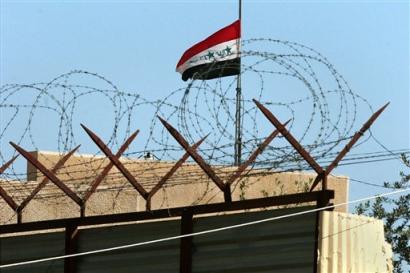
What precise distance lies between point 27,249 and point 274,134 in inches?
176

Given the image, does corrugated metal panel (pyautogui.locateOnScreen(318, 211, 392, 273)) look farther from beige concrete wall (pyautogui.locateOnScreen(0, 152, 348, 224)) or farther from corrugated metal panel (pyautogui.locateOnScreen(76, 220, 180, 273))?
beige concrete wall (pyautogui.locateOnScreen(0, 152, 348, 224))

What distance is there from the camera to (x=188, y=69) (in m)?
21.1

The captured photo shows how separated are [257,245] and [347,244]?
1.10 metres

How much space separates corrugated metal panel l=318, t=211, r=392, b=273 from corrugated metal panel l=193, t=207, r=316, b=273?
8.4 inches

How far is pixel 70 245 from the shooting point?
14578mm

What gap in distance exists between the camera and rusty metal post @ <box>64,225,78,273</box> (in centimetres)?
1449

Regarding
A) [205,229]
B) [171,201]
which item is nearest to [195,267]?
[205,229]

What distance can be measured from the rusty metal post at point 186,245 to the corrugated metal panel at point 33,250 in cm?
216

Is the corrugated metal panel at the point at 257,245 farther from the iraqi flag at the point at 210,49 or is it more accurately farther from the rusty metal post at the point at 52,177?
the iraqi flag at the point at 210,49

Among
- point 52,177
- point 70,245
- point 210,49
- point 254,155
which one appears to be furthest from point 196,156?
point 210,49

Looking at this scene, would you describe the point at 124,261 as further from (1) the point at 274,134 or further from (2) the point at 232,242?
(1) the point at 274,134

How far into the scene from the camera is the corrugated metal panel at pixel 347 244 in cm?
1170

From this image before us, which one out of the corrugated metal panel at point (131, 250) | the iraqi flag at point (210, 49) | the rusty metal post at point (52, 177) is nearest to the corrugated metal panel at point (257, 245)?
the corrugated metal panel at point (131, 250)

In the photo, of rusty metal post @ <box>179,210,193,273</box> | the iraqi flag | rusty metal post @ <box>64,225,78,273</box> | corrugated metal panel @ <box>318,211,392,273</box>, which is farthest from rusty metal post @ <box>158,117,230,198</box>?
the iraqi flag
